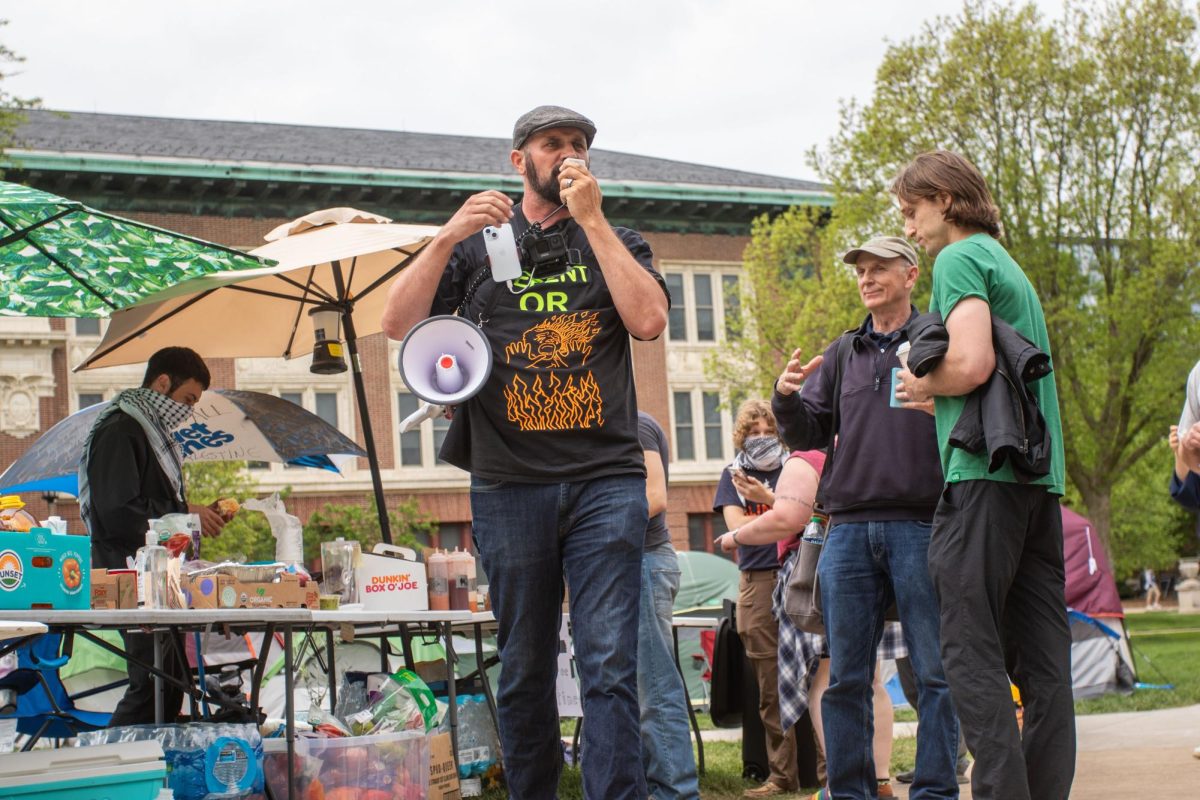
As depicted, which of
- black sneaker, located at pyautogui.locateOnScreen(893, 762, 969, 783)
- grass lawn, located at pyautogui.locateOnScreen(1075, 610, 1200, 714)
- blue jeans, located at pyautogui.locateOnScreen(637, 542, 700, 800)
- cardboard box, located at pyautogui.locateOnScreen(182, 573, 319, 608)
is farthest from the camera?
grass lawn, located at pyautogui.locateOnScreen(1075, 610, 1200, 714)

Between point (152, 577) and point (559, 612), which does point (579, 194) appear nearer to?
point (559, 612)

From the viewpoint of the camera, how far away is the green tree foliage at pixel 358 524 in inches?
1273

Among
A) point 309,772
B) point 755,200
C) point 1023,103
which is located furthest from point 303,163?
point 309,772

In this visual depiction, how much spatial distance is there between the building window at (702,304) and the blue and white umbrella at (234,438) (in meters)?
29.4

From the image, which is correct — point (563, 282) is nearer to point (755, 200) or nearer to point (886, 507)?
point (886, 507)

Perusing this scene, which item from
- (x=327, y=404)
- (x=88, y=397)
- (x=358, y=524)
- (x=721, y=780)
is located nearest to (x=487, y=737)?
(x=721, y=780)

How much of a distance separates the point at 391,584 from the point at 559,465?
2.86 metres

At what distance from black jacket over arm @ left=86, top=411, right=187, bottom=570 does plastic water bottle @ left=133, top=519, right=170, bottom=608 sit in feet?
4.06

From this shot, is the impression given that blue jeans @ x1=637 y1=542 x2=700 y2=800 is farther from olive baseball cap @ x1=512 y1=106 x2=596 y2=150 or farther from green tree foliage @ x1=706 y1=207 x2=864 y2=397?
green tree foliage @ x1=706 y1=207 x2=864 y2=397

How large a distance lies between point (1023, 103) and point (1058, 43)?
1126 millimetres

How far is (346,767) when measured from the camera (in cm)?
555

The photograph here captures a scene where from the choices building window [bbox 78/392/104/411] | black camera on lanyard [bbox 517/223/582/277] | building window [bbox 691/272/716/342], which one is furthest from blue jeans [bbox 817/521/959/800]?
building window [bbox 691/272/716/342]

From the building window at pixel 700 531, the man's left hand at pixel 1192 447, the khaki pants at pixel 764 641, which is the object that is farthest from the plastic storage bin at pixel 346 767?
the building window at pixel 700 531

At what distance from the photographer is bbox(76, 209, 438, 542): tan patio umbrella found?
7.98 metres
